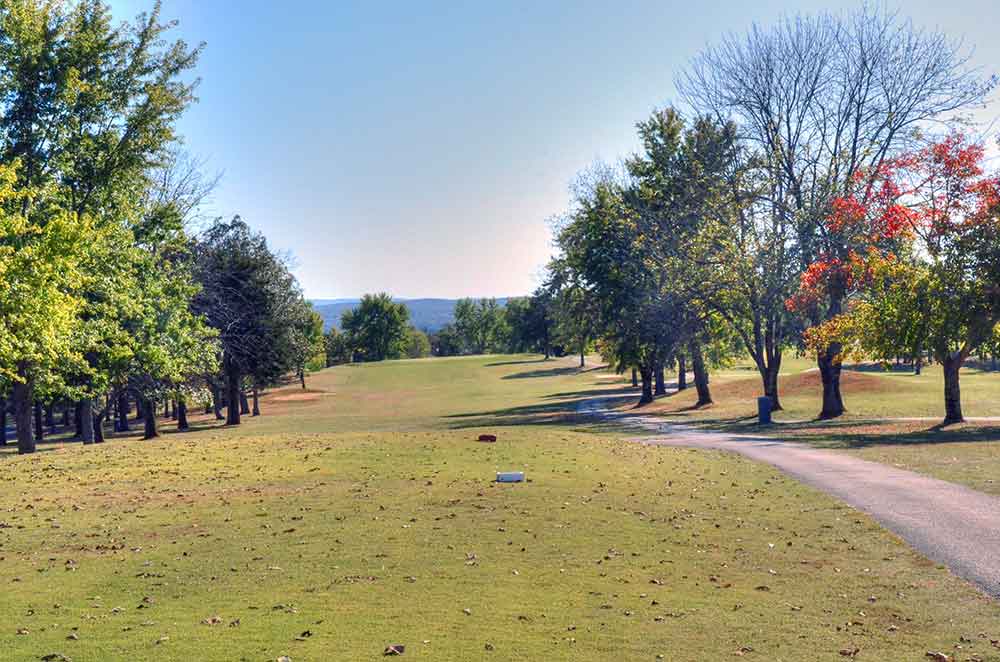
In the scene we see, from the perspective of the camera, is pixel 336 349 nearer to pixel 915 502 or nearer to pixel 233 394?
pixel 233 394

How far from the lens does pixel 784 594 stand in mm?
10180

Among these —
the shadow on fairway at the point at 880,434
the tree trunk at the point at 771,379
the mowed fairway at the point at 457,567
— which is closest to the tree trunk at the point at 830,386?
the tree trunk at the point at 771,379

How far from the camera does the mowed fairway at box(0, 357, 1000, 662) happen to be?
8.45 meters

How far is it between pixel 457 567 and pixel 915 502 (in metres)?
8.44

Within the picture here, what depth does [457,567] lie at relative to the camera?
1121cm

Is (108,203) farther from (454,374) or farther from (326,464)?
(454,374)

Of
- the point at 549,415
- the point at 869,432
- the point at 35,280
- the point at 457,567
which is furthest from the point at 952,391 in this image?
the point at 35,280

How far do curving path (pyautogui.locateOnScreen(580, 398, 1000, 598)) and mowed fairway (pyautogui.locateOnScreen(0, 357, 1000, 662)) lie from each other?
424 mm

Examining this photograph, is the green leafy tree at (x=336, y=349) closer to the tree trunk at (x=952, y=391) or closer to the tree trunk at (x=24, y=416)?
the tree trunk at (x=24, y=416)

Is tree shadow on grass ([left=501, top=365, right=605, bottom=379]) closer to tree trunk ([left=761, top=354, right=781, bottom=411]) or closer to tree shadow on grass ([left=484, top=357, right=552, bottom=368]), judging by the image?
tree shadow on grass ([left=484, top=357, right=552, bottom=368])

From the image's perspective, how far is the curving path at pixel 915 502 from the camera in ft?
37.9

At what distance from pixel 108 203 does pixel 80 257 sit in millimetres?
6782

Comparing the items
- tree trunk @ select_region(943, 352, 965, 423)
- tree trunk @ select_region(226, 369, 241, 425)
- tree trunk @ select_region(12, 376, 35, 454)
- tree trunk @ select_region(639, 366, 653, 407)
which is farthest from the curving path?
tree trunk @ select_region(226, 369, 241, 425)

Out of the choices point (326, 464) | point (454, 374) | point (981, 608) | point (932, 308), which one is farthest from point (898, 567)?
point (454, 374)
